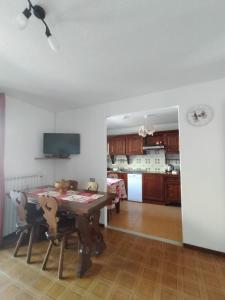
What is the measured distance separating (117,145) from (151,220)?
2.74 metres

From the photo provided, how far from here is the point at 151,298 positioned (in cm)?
146

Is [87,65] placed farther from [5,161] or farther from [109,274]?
[109,274]

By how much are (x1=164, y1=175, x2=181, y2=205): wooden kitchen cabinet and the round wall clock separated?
2275 mm

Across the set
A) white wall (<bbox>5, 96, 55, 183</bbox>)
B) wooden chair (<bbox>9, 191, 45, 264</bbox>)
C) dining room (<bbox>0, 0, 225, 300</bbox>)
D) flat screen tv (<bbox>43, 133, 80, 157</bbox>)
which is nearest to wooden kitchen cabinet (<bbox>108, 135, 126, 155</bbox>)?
dining room (<bbox>0, 0, 225, 300</bbox>)

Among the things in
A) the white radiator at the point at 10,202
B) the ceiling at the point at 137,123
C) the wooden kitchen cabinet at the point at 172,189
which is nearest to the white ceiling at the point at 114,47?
the white radiator at the point at 10,202

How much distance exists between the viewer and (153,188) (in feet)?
14.7

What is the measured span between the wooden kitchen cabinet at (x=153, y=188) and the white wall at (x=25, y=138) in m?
2.62

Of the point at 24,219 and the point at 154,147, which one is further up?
the point at 154,147

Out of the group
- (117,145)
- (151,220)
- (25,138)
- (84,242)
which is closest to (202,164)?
(151,220)

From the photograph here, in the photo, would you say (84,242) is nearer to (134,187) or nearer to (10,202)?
(10,202)

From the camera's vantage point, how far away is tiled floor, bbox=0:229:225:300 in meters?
1.50

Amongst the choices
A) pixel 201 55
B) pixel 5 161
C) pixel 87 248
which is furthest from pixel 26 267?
pixel 201 55

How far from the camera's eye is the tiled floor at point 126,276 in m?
1.50

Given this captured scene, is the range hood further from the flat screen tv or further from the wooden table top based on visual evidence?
the wooden table top
